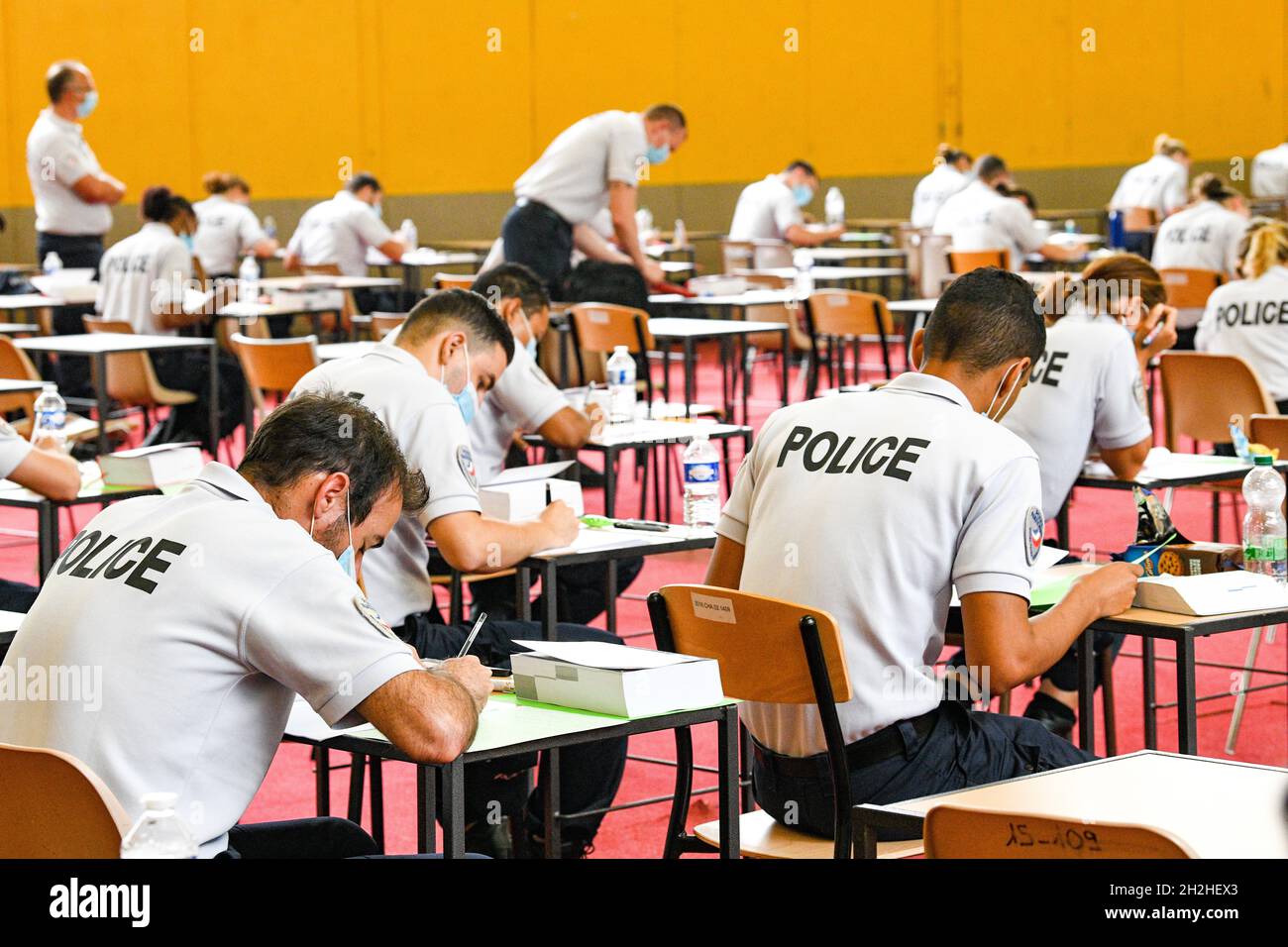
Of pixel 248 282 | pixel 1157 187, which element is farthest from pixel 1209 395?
pixel 1157 187

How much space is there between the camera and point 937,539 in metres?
2.79

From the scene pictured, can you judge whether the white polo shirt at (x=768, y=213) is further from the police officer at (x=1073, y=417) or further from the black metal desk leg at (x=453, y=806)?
the black metal desk leg at (x=453, y=806)

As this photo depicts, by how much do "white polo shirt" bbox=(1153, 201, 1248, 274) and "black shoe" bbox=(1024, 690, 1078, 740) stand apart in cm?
591

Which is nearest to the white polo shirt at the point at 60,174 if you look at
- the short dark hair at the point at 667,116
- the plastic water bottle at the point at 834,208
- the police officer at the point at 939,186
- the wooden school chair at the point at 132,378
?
the wooden school chair at the point at 132,378

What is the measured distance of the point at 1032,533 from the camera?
281 cm

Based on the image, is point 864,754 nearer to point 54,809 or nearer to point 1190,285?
point 54,809

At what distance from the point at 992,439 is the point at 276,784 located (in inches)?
88.2

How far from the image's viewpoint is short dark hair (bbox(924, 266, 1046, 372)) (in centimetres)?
306

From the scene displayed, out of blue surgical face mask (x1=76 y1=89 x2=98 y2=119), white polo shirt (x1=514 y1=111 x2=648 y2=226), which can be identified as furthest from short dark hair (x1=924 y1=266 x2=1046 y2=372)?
blue surgical face mask (x1=76 y1=89 x2=98 y2=119)

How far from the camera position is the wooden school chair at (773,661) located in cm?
261

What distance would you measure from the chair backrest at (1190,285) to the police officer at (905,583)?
6.49 m

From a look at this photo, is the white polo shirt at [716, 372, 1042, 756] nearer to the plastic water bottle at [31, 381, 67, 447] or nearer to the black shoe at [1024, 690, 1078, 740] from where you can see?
the black shoe at [1024, 690, 1078, 740]
